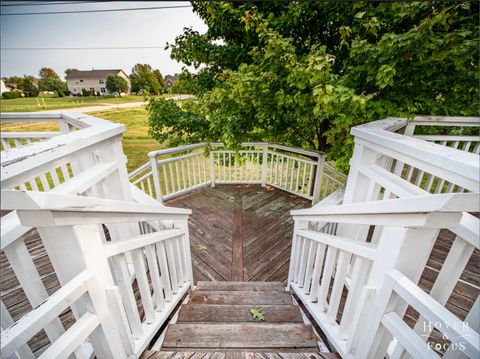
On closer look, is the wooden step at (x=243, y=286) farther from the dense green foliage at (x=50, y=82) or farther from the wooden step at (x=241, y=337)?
the dense green foliage at (x=50, y=82)

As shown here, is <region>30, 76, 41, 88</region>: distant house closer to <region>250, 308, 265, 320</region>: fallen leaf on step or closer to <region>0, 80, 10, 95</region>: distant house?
<region>0, 80, 10, 95</region>: distant house

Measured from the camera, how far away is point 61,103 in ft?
7.53

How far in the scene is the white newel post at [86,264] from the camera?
0.83m

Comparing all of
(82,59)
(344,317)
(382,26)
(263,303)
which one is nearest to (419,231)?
(344,317)

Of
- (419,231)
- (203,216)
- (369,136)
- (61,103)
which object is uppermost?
(61,103)

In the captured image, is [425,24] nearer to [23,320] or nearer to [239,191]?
[23,320]

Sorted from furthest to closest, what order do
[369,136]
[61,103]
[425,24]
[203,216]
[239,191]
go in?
[239,191] < [203,216] < [61,103] < [425,24] < [369,136]

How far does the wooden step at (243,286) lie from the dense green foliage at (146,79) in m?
3.62

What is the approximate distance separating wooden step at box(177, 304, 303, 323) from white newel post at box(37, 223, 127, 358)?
2.73ft

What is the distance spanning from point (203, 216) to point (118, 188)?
229cm

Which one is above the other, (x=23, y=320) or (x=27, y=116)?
(x=27, y=116)

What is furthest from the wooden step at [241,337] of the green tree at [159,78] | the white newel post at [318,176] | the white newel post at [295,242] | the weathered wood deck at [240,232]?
the green tree at [159,78]

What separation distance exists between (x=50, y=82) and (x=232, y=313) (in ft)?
8.71

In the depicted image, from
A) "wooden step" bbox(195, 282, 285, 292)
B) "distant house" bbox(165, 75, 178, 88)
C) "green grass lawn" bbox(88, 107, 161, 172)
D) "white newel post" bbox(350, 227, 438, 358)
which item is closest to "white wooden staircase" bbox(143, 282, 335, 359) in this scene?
"wooden step" bbox(195, 282, 285, 292)
